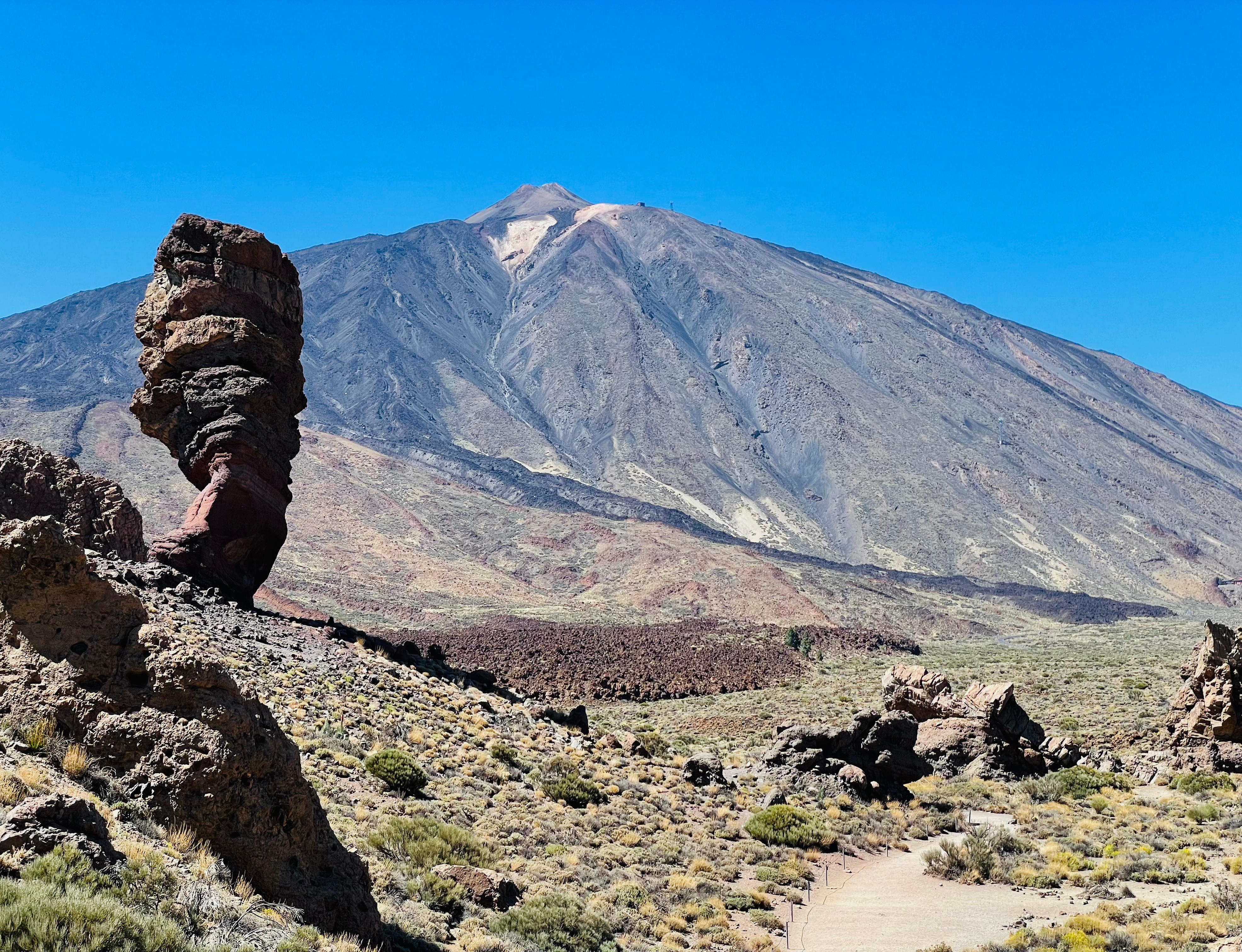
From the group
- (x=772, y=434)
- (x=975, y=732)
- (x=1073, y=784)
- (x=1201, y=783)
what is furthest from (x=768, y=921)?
(x=772, y=434)

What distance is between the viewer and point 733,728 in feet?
106

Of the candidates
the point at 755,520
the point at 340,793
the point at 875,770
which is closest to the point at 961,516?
the point at 755,520

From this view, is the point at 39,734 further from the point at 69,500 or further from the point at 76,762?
the point at 69,500

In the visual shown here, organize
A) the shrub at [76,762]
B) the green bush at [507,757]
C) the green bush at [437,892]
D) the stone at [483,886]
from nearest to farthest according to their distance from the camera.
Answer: the shrub at [76,762] < the green bush at [437,892] < the stone at [483,886] < the green bush at [507,757]

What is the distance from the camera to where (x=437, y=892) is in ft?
38.1

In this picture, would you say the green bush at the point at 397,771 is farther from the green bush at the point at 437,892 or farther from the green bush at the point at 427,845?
the green bush at the point at 437,892

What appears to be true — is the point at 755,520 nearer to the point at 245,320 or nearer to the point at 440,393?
the point at 440,393

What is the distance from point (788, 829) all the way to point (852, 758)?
5.24m

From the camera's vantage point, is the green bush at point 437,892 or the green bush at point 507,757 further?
the green bush at point 507,757

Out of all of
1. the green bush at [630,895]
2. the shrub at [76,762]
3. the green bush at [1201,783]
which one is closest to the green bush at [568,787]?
the green bush at [630,895]

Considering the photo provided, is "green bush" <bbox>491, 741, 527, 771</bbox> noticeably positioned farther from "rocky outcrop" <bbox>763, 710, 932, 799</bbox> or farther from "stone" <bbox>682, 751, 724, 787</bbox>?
"rocky outcrop" <bbox>763, 710, 932, 799</bbox>

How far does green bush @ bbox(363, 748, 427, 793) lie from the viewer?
15.6m

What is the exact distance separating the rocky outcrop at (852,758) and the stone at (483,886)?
10.7m

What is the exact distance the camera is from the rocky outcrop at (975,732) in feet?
79.8
